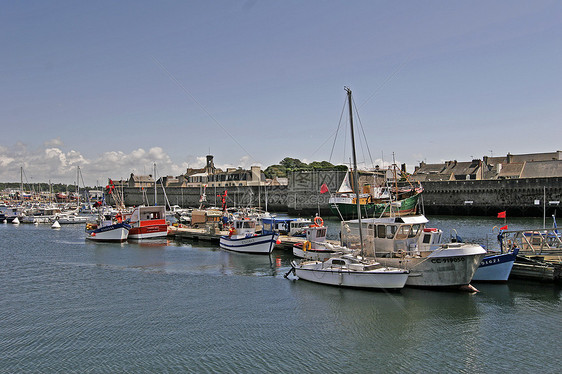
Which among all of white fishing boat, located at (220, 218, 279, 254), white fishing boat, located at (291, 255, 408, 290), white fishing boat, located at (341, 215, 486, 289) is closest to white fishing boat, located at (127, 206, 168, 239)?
white fishing boat, located at (220, 218, 279, 254)

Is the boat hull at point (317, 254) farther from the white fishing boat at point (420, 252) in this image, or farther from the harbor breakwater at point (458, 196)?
the harbor breakwater at point (458, 196)

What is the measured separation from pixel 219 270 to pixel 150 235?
21.5m

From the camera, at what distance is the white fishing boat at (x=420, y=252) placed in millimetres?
21062

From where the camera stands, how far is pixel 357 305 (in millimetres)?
19719

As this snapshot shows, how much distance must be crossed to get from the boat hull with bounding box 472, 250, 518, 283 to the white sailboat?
5161mm

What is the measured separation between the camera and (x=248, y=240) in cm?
3550

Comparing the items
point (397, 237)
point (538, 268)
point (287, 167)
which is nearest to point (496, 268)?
point (538, 268)

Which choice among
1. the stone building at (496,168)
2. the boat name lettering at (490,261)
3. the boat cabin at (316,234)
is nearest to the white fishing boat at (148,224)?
the boat cabin at (316,234)

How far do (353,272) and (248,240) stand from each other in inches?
599

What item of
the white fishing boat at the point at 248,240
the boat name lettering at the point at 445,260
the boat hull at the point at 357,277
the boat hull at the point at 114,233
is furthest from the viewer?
the boat hull at the point at 114,233

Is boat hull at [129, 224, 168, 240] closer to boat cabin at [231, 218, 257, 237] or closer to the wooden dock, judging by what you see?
boat cabin at [231, 218, 257, 237]

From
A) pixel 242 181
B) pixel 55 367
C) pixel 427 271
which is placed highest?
pixel 242 181

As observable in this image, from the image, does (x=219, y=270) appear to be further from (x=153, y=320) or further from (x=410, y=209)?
(x=410, y=209)

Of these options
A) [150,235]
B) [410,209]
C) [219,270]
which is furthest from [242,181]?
[219,270]
